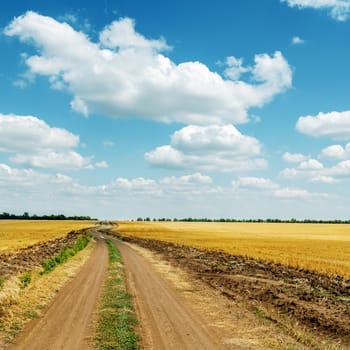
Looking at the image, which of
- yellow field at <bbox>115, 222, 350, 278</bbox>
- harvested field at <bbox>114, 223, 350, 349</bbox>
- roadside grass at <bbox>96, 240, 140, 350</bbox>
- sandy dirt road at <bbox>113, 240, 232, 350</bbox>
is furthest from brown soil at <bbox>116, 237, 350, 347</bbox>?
roadside grass at <bbox>96, 240, 140, 350</bbox>

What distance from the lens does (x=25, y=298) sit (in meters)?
16.5

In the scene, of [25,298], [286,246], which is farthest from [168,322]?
[286,246]

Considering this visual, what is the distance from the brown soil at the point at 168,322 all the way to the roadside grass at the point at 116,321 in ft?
1.06

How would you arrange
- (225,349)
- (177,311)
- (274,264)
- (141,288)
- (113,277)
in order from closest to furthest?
(225,349)
(177,311)
(141,288)
(113,277)
(274,264)

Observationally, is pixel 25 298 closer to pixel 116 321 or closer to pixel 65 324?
pixel 65 324

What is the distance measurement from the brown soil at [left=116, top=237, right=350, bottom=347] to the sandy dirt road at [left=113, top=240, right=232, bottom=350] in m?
3.00

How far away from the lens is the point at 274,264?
34000mm

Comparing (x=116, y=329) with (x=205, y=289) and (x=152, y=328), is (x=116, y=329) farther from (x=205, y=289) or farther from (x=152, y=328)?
(x=205, y=289)

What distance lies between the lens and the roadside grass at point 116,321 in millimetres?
10641

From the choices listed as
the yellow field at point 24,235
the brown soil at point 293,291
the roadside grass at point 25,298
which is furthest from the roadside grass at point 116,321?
the yellow field at point 24,235

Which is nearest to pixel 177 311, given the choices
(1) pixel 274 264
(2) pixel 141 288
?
(2) pixel 141 288

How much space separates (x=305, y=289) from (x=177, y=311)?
365 inches

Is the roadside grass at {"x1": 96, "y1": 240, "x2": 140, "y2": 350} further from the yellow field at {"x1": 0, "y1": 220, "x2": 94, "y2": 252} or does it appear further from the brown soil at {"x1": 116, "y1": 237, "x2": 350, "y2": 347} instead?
the yellow field at {"x1": 0, "y1": 220, "x2": 94, "y2": 252}

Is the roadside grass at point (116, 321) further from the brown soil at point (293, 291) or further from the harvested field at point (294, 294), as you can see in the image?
the brown soil at point (293, 291)
